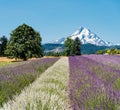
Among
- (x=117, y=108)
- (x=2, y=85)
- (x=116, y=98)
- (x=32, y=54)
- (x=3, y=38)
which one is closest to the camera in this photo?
(x=117, y=108)

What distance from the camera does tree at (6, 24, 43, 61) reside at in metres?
68.2

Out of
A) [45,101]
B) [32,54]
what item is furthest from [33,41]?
[45,101]

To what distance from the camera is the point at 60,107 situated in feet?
19.6

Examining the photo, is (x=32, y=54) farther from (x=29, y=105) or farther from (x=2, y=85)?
(x=29, y=105)

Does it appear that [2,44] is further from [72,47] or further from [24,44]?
[24,44]

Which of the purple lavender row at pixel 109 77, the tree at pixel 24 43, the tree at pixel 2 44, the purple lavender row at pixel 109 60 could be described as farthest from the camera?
the tree at pixel 2 44

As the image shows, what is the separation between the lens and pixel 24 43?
229ft

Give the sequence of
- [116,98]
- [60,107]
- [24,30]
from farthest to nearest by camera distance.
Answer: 1. [24,30]
2. [60,107]
3. [116,98]

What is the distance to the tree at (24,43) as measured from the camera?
2687 inches

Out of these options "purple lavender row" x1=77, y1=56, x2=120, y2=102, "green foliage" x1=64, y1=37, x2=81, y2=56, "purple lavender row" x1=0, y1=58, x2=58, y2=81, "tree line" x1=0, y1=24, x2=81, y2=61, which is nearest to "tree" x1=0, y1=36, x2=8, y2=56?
"green foliage" x1=64, y1=37, x2=81, y2=56

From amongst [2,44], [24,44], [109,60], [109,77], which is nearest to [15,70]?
[109,77]

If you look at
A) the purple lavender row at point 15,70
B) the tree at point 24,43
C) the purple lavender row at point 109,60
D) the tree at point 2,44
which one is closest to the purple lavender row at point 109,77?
the purple lavender row at point 15,70

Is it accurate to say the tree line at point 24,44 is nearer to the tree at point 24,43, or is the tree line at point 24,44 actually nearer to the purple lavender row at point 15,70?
the tree at point 24,43

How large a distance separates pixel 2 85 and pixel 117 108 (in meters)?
5.85
